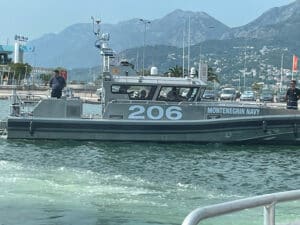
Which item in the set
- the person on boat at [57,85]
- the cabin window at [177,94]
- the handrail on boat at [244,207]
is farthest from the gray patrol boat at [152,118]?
the handrail on boat at [244,207]

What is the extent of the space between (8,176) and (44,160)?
4.23m

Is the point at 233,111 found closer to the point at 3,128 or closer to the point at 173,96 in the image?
the point at 173,96

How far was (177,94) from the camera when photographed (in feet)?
78.6

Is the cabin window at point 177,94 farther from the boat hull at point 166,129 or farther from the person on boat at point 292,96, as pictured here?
the person on boat at point 292,96

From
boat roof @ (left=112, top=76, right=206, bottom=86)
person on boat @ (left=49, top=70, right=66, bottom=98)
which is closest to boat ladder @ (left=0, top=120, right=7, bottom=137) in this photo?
person on boat @ (left=49, top=70, right=66, bottom=98)

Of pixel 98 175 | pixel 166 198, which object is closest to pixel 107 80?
pixel 98 175

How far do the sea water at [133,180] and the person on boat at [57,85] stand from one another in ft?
6.82

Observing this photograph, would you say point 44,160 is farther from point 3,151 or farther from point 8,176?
point 8,176

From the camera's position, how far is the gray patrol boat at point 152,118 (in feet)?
75.8

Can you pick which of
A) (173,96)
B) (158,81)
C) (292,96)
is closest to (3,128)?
(158,81)

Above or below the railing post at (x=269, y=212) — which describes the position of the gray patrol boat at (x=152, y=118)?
below

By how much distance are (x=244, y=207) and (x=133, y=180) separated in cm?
947

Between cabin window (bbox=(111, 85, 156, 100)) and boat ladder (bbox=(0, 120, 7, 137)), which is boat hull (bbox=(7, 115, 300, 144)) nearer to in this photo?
boat ladder (bbox=(0, 120, 7, 137))

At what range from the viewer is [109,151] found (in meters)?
20.8
